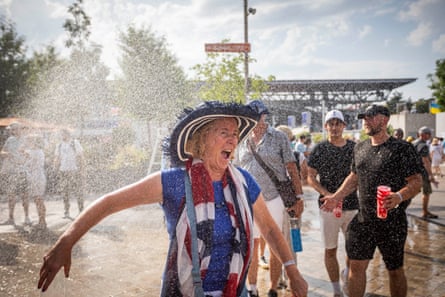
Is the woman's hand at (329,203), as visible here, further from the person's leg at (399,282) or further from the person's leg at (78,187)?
the person's leg at (78,187)

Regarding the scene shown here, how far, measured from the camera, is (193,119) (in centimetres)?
203

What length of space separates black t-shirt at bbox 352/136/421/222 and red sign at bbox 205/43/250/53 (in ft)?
16.0

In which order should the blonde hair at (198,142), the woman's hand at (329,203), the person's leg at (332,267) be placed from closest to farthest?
the blonde hair at (198,142) → the woman's hand at (329,203) → the person's leg at (332,267)

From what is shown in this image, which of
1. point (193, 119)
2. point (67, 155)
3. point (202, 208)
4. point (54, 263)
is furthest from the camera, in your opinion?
point (67, 155)

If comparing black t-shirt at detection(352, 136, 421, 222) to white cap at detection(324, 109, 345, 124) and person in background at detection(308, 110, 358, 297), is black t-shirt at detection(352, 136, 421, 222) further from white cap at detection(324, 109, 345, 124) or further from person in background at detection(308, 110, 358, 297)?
white cap at detection(324, 109, 345, 124)

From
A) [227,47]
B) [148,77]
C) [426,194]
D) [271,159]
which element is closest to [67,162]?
[227,47]

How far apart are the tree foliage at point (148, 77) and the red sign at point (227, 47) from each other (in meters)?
12.3

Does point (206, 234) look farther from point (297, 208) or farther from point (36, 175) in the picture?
point (36, 175)

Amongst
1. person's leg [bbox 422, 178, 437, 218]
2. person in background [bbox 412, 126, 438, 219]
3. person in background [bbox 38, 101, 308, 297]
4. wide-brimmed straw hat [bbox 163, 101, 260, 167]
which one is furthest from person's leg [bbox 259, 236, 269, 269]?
person's leg [bbox 422, 178, 437, 218]

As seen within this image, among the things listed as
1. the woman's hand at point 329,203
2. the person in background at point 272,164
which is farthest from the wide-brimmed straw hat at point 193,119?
the woman's hand at point 329,203

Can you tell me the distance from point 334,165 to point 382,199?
1079mm

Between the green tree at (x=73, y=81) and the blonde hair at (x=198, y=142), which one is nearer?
the blonde hair at (x=198, y=142)

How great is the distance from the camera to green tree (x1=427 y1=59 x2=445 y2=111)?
34.4 metres

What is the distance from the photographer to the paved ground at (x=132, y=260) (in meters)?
4.11
